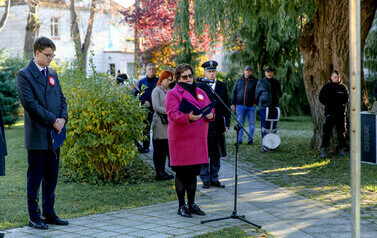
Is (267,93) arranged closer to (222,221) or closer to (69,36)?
(222,221)

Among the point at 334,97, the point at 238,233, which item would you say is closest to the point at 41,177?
the point at 238,233

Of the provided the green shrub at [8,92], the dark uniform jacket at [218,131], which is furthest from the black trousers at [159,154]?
the green shrub at [8,92]

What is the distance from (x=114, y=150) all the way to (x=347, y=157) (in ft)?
17.9

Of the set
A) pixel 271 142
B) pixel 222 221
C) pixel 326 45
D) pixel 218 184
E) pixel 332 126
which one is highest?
pixel 326 45

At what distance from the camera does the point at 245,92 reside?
13344 millimetres

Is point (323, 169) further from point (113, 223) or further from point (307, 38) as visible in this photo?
point (113, 223)

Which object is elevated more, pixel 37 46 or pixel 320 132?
pixel 37 46

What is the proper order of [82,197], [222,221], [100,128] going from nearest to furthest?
[222,221], [82,197], [100,128]

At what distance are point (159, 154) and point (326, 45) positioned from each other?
4.98 m

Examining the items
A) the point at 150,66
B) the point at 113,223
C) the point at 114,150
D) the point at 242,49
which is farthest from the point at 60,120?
the point at 242,49

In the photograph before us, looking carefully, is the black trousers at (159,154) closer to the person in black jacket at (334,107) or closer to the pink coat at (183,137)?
the pink coat at (183,137)

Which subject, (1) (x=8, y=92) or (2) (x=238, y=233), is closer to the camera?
(2) (x=238, y=233)

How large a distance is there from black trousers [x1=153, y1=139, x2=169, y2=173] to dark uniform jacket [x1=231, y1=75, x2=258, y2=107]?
4.80m

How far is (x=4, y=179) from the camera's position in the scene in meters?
8.95
